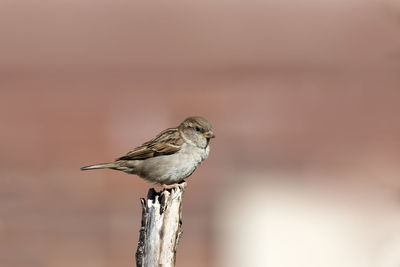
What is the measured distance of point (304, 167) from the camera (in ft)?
32.9

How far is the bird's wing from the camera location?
529 centimetres

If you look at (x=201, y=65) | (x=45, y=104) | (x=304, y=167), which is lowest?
(x=304, y=167)

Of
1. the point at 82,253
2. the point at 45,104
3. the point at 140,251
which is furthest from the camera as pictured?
the point at 45,104

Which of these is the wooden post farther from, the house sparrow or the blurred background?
the blurred background

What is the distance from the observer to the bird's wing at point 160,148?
5285mm

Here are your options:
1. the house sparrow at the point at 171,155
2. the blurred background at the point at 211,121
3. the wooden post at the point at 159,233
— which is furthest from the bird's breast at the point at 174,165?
the blurred background at the point at 211,121

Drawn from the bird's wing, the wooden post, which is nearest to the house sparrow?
the bird's wing

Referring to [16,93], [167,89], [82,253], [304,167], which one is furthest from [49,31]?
[304,167]

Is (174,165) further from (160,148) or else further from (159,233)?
(159,233)

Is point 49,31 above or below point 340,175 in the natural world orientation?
above

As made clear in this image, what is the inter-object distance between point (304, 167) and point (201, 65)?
2.01 meters

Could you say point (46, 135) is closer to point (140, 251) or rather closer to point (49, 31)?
point (49, 31)

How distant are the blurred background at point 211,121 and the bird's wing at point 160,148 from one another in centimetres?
395

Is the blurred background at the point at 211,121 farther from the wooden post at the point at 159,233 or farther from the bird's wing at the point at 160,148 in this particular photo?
the wooden post at the point at 159,233
